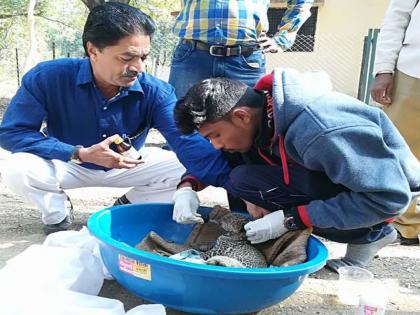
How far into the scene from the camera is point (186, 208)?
183 centimetres

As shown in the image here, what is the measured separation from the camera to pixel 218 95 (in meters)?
1.58

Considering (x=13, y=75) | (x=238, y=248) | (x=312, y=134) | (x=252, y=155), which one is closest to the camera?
(x=312, y=134)

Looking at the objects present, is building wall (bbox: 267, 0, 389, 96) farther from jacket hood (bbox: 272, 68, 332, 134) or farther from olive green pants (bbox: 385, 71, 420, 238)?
jacket hood (bbox: 272, 68, 332, 134)

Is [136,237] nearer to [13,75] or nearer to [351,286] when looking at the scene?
[351,286]

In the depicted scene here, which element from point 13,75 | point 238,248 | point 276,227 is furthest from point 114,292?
point 13,75

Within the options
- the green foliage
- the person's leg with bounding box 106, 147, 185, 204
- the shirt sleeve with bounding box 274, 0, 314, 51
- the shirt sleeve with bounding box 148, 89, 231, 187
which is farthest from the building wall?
the shirt sleeve with bounding box 148, 89, 231, 187

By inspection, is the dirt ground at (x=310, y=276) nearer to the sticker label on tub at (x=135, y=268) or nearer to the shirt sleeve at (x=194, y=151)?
the sticker label on tub at (x=135, y=268)

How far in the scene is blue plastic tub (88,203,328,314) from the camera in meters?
1.32

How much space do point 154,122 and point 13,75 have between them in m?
16.2

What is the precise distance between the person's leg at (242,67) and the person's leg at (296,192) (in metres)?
0.70

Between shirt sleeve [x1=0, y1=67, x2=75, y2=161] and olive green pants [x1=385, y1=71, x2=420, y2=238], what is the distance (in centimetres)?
139

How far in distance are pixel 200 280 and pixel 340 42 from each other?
8.36 m

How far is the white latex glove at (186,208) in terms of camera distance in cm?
182

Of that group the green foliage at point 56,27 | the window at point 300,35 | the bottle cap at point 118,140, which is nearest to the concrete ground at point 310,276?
the bottle cap at point 118,140
